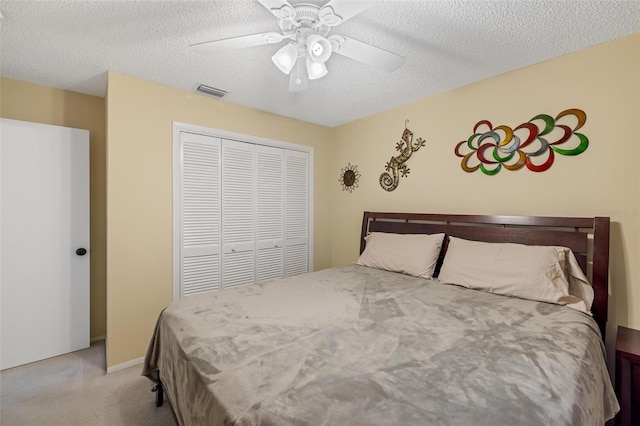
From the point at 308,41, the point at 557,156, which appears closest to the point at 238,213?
the point at 308,41

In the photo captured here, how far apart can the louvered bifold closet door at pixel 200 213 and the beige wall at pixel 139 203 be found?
13cm

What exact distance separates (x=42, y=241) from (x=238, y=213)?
65.8 inches

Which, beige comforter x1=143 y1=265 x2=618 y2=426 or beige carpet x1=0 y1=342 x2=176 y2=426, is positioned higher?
beige comforter x1=143 y1=265 x2=618 y2=426

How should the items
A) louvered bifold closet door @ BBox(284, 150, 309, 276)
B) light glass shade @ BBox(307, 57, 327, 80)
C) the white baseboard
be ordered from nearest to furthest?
1. light glass shade @ BBox(307, 57, 327, 80)
2. the white baseboard
3. louvered bifold closet door @ BBox(284, 150, 309, 276)

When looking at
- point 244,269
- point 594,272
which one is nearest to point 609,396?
point 594,272

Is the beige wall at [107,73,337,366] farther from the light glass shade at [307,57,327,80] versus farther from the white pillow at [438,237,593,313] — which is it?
the white pillow at [438,237,593,313]

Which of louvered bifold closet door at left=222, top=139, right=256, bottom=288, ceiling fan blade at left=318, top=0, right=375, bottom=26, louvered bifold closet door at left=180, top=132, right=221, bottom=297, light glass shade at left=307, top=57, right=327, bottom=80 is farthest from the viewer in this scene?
louvered bifold closet door at left=222, top=139, right=256, bottom=288

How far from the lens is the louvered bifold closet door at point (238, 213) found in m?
3.00

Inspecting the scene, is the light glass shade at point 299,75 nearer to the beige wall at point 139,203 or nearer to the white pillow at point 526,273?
the beige wall at point 139,203

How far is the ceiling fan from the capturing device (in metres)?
1.41

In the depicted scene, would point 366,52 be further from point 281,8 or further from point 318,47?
point 281,8

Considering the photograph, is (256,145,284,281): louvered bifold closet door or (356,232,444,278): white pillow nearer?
(356,232,444,278): white pillow

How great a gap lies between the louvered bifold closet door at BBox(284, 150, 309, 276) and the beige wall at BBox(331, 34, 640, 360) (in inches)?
40.3

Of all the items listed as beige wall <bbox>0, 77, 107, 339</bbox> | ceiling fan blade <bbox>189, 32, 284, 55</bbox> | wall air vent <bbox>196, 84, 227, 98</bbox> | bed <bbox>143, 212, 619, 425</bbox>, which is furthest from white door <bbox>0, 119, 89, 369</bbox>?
ceiling fan blade <bbox>189, 32, 284, 55</bbox>
